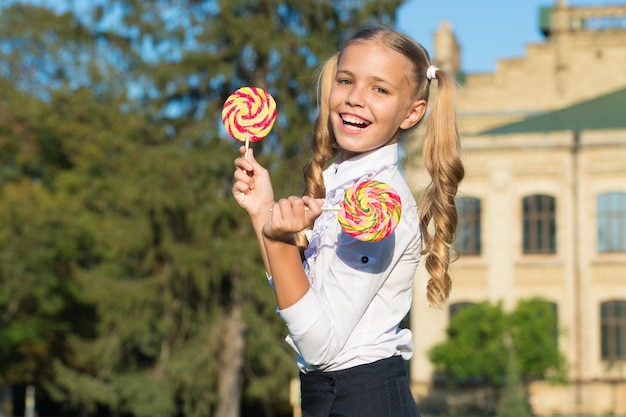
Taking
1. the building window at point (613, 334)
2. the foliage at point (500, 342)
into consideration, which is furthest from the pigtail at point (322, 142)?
the building window at point (613, 334)

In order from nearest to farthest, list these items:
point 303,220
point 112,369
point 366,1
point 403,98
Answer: point 303,220 < point 403,98 < point 366,1 < point 112,369

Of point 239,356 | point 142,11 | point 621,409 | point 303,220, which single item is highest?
point 142,11

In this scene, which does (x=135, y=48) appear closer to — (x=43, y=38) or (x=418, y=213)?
(x=43, y=38)

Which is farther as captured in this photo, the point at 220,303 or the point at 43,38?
the point at 43,38

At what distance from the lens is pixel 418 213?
2.95 m

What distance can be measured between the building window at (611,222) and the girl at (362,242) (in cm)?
3170

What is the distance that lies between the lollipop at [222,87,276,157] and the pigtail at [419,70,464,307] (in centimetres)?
51

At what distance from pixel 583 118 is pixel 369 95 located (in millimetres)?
34685

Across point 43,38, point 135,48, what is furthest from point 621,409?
point 43,38

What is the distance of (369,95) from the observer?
289 centimetres

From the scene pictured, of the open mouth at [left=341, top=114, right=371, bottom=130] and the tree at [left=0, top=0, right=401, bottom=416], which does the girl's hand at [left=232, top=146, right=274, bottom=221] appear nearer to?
the open mouth at [left=341, top=114, right=371, bottom=130]

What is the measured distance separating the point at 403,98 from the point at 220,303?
2450 centimetres

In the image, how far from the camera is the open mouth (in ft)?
9.53

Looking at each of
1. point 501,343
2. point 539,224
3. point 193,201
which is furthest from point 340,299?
point 539,224
